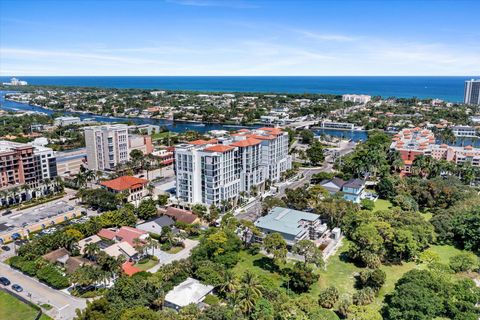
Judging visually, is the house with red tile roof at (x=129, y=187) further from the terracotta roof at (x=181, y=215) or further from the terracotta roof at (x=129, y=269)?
the terracotta roof at (x=129, y=269)

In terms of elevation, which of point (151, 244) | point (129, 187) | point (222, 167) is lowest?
point (151, 244)

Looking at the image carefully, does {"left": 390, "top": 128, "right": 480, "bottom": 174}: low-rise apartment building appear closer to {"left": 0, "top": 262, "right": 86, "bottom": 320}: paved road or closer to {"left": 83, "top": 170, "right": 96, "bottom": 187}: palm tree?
{"left": 83, "top": 170, "right": 96, "bottom": 187}: palm tree

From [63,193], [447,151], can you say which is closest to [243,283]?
[63,193]

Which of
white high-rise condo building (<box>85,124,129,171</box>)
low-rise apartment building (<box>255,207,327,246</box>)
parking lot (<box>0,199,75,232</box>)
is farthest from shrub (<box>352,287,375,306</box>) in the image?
white high-rise condo building (<box>85,124,129,171</box>)

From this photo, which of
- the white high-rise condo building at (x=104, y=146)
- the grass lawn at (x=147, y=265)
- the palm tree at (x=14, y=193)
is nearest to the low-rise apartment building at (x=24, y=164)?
the palm tree at (x=14, y=193)

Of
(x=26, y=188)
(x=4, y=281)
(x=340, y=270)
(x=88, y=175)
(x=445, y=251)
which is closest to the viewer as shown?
Result: (x=4, y=281)

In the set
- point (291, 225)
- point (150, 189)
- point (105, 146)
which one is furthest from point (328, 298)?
point (105, 146)

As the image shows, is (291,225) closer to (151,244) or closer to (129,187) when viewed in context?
(151,244)
